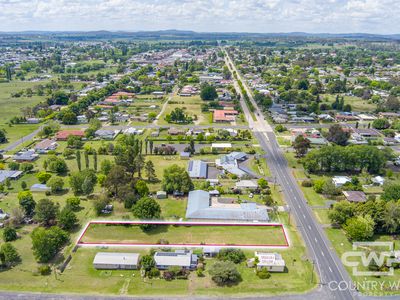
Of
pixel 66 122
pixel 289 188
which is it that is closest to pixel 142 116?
pixel 66 122

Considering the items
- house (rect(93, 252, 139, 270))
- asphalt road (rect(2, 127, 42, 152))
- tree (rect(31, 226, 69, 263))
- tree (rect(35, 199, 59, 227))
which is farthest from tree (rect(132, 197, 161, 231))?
asphalt road (rect(2, 127, 42, 152))

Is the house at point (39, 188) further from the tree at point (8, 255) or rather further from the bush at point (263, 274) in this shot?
the bush at point (263, 274)

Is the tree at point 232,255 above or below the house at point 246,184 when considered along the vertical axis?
below

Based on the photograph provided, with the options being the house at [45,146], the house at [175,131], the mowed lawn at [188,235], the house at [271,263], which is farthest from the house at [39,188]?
the house at [271,263]

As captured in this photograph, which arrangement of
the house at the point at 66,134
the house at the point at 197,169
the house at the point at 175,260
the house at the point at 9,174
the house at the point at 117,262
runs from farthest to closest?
the house at the point at 66,134 < the house at the point at 197,169 < the house at the point at 9,174 < the house at the point at 117,262 < the house at the point at 175,260

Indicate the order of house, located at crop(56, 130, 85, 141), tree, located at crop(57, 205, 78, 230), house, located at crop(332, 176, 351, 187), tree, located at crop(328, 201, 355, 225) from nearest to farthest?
tree, located at crop(57, 205, 78, 230), tree, located at crop(328, 201, 355, 225), house, located at crop(332, 176, 351, 187), house, located at crop(56, 130, 85, 141)

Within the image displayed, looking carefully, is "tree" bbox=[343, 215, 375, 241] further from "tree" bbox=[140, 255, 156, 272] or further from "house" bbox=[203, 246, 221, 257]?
"tree" bbox=[140, 255, 156, 272]
